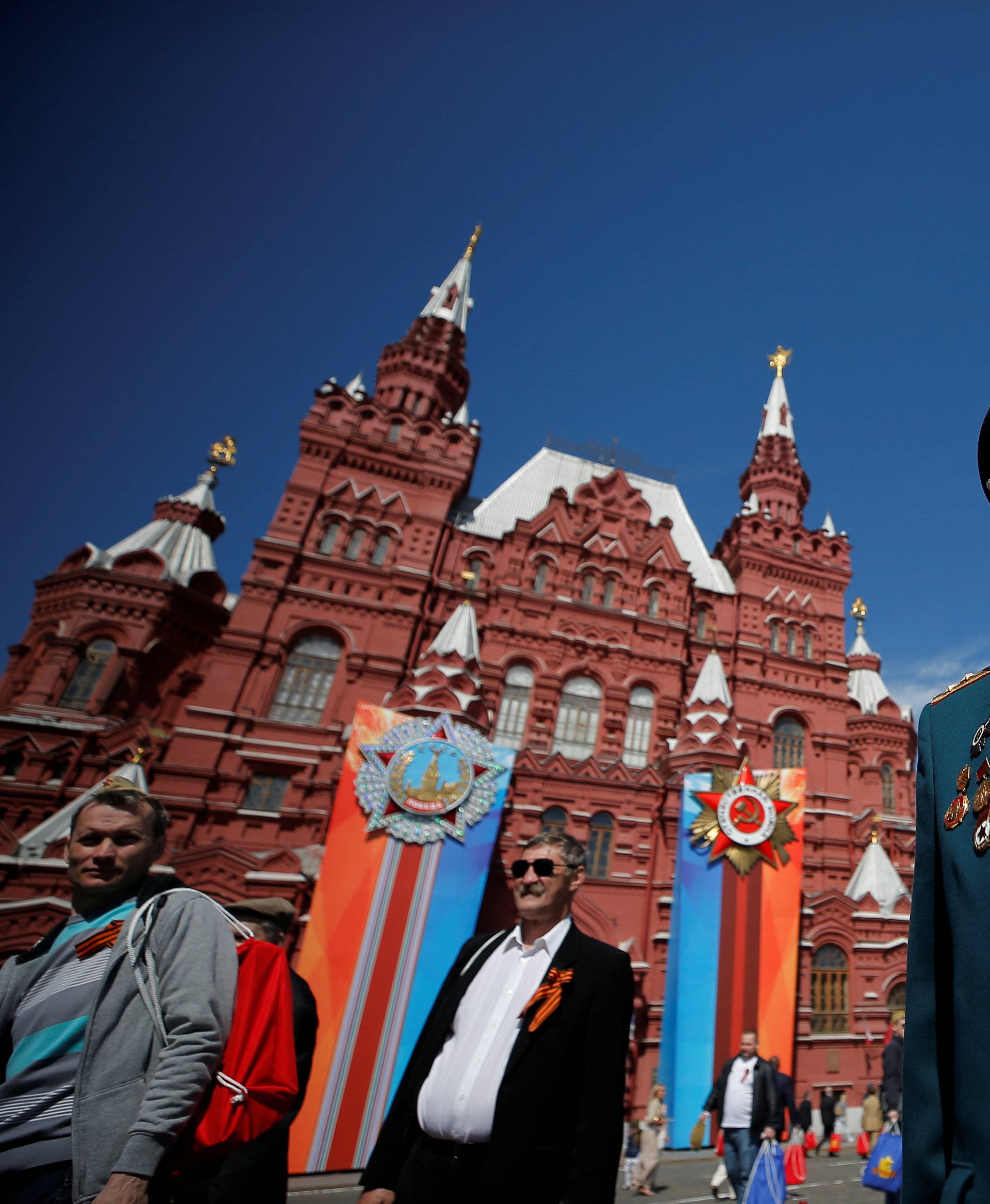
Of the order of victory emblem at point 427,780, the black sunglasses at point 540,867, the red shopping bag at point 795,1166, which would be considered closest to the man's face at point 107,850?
the black sunglasses at point 540,867

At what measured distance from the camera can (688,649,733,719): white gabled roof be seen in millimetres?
17391

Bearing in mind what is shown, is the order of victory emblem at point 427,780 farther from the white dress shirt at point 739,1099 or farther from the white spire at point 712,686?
the white dress shirt at point 739,1099

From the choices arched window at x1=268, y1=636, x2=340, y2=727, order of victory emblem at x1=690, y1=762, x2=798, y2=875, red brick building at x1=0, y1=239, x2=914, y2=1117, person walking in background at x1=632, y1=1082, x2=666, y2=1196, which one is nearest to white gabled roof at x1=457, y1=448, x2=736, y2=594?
red brick building at x1=0, y1=239, x2=914, y2=1117

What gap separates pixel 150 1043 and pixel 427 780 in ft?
38.2

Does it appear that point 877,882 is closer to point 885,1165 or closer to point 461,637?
point 461,637

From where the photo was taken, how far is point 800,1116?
42.3 ft

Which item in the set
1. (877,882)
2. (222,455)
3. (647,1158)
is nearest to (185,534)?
(222,455)

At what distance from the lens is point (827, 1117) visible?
1395 centimetres

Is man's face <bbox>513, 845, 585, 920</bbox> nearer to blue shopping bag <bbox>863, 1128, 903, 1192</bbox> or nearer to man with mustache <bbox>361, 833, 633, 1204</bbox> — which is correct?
man with mustache <bbox>361, 833, 633, 1204</bbox>

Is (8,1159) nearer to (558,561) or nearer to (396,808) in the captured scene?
(396,808)

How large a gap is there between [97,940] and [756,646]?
65.4 ft

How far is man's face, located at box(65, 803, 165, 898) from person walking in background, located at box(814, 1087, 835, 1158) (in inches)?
660

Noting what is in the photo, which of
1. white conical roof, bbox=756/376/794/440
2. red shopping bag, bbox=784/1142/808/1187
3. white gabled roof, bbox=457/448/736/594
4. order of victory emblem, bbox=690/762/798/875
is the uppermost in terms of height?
white conical roof, bbox=756/376/794/440

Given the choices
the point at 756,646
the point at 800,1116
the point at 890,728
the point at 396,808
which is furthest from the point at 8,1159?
the point at 890,728
